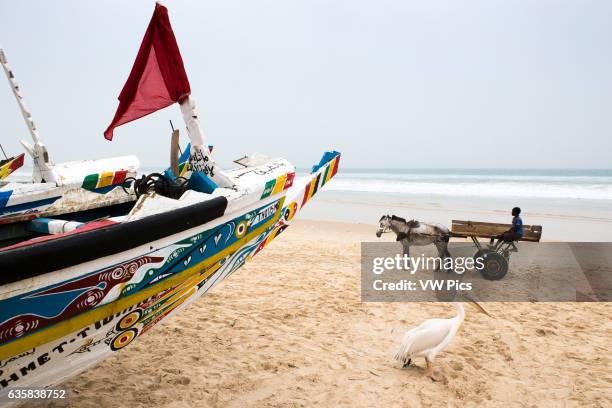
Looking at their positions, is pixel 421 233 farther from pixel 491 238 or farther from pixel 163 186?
pixel 163 186

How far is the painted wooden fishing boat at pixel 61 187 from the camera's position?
3652 millimetres

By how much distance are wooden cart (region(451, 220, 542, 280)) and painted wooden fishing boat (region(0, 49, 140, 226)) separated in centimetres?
435

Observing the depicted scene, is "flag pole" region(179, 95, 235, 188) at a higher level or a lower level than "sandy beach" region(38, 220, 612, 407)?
higher

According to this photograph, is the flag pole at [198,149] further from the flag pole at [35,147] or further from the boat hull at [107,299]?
the flag pole at [35,147]

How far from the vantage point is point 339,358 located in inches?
151

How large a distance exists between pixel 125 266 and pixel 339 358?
89.8 inches

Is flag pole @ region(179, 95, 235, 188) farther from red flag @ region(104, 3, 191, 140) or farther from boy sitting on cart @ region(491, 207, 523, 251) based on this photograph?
boy sitting on cart @ region(491, 207, 523, 251)

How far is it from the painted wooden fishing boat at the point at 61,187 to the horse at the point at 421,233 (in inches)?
150

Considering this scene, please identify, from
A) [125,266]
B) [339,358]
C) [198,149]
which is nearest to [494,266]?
[339,358]

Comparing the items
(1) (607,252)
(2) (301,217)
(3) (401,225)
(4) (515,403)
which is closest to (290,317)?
(4) (515,403)

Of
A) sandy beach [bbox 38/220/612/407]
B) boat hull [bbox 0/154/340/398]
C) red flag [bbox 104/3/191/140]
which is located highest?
red flag [bbox 104/3/191/140]

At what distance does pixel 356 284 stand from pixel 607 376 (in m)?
3.06

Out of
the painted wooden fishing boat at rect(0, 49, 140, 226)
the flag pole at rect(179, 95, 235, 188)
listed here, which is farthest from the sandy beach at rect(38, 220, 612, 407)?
the flag pole at rect(179, 95, 235, 188)

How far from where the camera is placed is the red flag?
2600 millimetres
